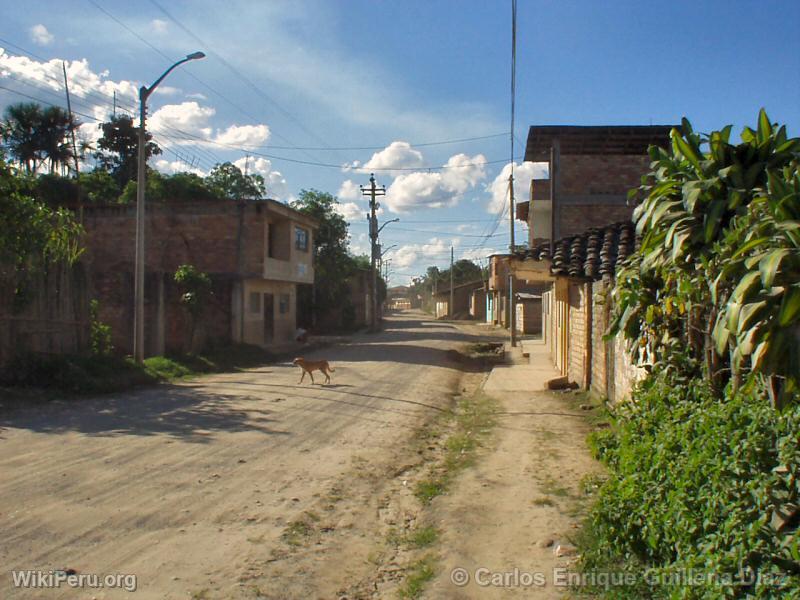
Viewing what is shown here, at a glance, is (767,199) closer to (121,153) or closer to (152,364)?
(152,364)

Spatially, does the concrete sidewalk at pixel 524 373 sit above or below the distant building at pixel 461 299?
below

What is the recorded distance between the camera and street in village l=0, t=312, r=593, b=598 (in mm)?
4805

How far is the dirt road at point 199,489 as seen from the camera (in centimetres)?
477

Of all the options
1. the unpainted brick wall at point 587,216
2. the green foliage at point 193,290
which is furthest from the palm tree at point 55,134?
the unpainted brick wall at point 587,216

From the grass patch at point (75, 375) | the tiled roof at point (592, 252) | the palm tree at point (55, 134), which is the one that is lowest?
the grass patch at point (75, 375)

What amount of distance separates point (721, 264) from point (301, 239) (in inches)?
1185

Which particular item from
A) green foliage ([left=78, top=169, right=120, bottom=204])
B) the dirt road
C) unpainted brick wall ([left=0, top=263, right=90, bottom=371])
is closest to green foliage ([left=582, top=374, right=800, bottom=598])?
the dirt road

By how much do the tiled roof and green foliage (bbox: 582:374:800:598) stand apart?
592 centimetres

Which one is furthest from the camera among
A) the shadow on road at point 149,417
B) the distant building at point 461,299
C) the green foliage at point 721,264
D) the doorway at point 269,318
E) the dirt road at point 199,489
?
the distant building at point 461,299

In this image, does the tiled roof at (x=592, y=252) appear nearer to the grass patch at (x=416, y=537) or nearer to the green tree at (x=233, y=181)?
the grass patch at (x=416, y=537)

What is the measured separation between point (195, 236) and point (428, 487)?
77.5ft

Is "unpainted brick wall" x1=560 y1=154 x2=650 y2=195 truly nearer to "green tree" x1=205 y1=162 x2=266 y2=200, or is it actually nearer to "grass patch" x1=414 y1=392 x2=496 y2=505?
"grass patch" x1=414 y1=392 x2=496 y2=505

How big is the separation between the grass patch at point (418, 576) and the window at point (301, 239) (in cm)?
2812

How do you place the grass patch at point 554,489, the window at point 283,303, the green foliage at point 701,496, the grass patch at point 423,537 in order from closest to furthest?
the green foliage at point 701,496
the grass patch at point 423,537
the grass patch at point 554,489
the window at point 283,303
